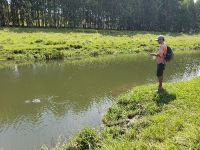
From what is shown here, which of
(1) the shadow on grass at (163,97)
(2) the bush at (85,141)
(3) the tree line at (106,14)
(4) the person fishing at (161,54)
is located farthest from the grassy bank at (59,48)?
(2) the bush at (85,141)

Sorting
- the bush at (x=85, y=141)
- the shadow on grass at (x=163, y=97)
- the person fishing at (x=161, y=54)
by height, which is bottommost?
the bush at (x=85, y=141)

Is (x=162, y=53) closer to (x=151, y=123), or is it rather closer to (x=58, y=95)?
(x=151, y=123)

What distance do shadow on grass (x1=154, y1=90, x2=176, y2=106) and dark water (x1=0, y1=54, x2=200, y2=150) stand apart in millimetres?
3434

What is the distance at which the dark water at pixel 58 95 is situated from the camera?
1645 centimetres

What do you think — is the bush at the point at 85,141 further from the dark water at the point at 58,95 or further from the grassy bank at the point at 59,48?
the grassy bank at the point at 59,48

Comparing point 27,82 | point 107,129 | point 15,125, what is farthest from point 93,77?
point 107,129

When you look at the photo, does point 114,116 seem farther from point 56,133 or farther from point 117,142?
point 117,142

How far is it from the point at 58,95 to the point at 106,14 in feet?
258

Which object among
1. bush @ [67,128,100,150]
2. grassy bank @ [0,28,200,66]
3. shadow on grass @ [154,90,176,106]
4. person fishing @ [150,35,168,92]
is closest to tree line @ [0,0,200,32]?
grassy bank @ [0,28,200,66]

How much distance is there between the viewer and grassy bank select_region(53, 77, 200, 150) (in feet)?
38.3

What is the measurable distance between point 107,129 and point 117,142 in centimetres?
A: 249

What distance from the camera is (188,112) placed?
14.5m

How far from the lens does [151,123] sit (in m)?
14.1

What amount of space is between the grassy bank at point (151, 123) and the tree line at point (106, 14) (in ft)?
219
